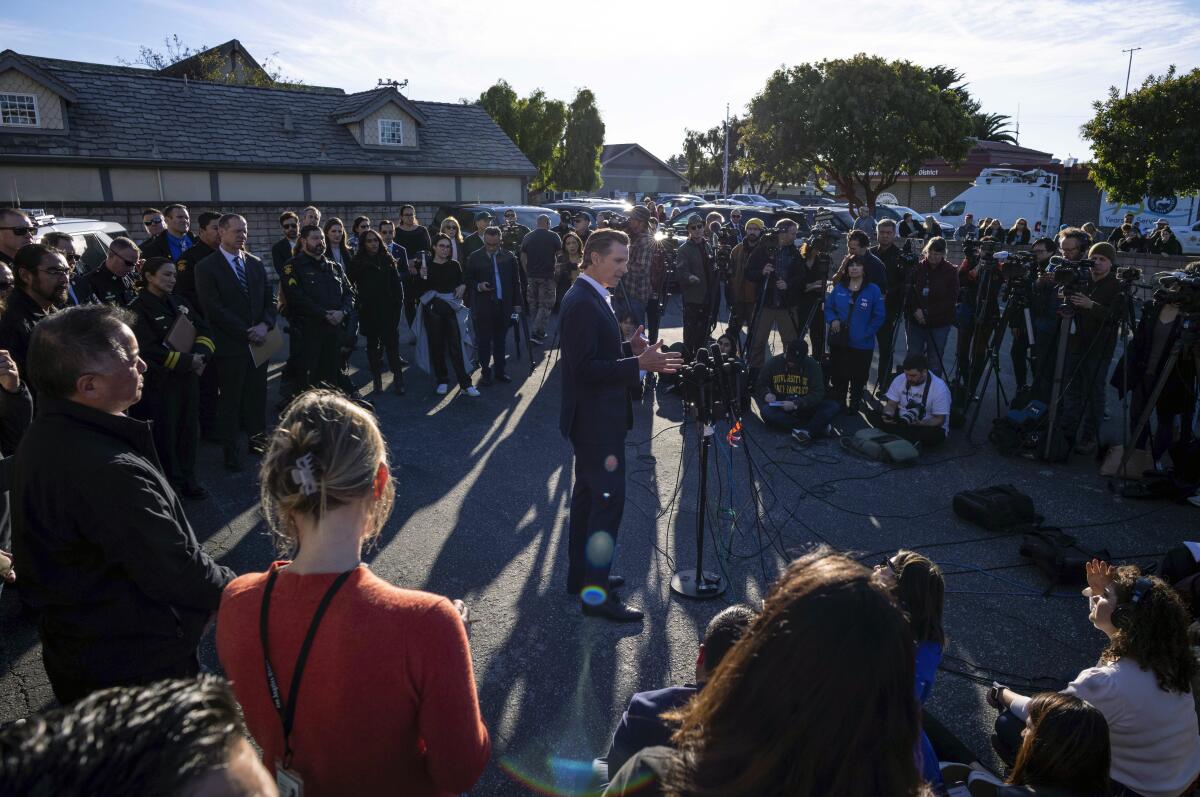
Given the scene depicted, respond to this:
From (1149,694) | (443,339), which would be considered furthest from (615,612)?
(443,339)

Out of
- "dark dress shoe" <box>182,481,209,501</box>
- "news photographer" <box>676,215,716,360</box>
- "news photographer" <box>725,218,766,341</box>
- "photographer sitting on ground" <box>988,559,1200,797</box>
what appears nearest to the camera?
"photographer sitting on ground" <box>988,559,1200,797</box>

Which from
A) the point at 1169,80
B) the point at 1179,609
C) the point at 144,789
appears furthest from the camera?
the point at 1169,80

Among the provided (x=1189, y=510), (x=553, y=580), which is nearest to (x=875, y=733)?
(x=553, y=580)

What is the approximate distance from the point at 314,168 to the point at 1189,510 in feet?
67.3

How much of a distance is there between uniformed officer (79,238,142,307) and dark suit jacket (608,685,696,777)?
574 centimetres

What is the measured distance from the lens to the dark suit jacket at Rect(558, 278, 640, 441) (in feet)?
13.2

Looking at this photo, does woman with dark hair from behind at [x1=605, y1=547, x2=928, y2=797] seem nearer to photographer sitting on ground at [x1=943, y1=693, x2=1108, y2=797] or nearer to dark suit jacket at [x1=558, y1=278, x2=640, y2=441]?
photographer sitting on ground at [x1=943, y1=693, x2=1108, y2=797]

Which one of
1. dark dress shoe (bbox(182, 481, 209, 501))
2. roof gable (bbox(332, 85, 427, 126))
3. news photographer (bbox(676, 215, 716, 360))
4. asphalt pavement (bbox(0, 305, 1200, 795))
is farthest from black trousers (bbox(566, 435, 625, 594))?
roof gable (bbox(332, 85, 427, 126))

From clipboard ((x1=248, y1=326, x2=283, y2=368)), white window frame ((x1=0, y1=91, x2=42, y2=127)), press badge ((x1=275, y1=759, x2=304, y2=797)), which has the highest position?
white window frame ((x1=0, y1=91, x2=42, y2=127))

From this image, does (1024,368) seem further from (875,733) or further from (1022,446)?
(875,733)

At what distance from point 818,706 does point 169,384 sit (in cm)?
572

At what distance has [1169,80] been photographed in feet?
61.6

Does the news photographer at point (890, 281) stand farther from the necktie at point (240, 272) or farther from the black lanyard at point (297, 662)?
the black lanyard at point (297, 662)

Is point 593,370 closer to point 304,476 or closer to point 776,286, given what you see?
point 304,476
